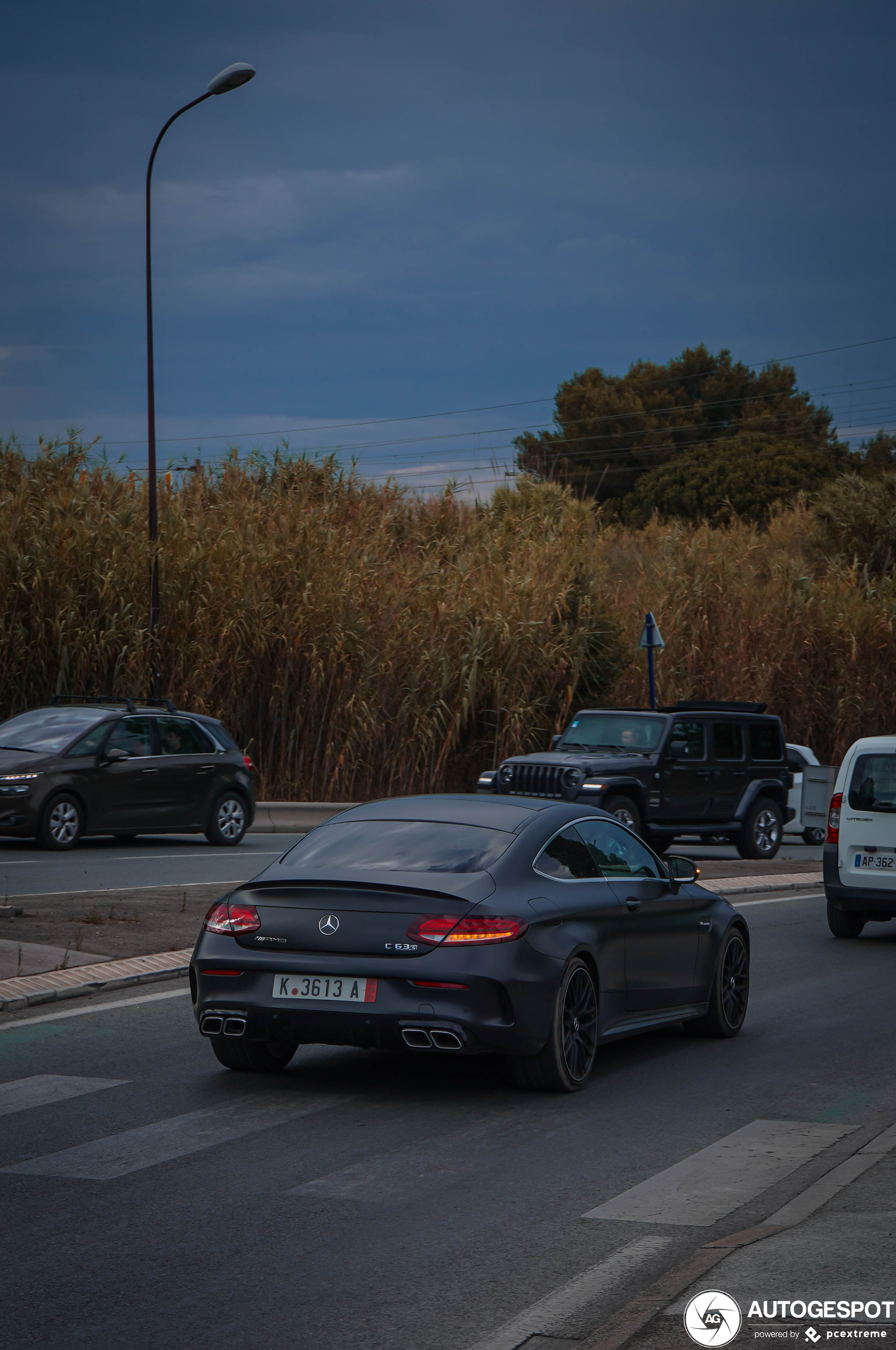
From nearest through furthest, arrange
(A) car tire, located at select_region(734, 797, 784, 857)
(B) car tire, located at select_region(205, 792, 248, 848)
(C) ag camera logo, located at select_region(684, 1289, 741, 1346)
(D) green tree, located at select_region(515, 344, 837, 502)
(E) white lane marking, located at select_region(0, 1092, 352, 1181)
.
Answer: (C) ag camera logo, located at select_region(684, 1289, 741, 1346), (E) white lane marking, located at select_region(0, 1092, 352, 1181), (B) car tire, located at select_region(205, 792, 248, 848), (A) car tire, located at select_region(734, 797, 784, 857), (D) green tree, located at select_region(515, 344, 837, 502)

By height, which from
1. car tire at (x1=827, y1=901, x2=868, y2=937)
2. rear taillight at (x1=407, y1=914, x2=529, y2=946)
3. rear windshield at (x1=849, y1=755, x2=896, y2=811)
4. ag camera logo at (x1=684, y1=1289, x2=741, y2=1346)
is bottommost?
car tire at (x1=827, y1=901, x2=868, y2=937)

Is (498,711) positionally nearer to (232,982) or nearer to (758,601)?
(758,601)

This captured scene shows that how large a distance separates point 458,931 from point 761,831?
16385 mm

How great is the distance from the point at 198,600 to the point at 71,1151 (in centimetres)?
1870

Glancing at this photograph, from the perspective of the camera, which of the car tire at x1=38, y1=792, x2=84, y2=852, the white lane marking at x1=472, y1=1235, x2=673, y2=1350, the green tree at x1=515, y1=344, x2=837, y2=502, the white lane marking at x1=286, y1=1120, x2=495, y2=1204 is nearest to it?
the white lane marking at x1=472, y1=1235, x2=673, y2=1350

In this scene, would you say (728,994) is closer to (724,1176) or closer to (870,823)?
(724,1176)

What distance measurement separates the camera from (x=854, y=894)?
1390 centimetres

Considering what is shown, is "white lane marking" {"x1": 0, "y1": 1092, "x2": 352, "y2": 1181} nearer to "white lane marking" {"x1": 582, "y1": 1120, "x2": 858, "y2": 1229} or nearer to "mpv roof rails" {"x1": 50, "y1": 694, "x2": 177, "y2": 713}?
"white lane marking" {"x1": 582, "y1": 1120, "x2": 858, "y2": 1229}

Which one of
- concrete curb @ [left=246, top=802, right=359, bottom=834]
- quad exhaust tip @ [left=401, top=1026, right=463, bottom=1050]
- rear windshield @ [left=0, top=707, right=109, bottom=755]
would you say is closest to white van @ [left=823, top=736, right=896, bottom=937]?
quad exhaust tip @ [left=401, top=1026, right=463, bottom=1050]

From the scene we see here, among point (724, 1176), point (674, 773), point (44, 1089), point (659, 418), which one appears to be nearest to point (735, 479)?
point (659, 418)

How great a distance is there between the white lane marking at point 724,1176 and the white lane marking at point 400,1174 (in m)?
0.65

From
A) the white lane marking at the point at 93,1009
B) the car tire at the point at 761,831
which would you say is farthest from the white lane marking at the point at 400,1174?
the car tire at the point at 761,831

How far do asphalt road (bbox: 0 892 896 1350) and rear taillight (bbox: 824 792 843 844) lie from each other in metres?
4.65

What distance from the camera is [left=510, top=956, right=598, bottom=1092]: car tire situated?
7273 millimetres
